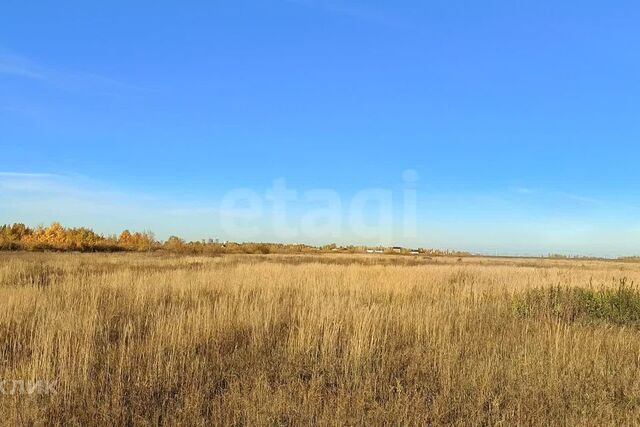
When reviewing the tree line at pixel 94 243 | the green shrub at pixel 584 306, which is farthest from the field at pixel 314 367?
the tree line at pixel 94 243

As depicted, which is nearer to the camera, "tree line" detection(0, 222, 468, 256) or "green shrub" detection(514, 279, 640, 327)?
"green shrub" detection(514, 279, 640, 327)

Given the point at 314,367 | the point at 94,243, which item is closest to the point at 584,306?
the point at 314,367

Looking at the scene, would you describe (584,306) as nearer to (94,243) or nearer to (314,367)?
(314,367)

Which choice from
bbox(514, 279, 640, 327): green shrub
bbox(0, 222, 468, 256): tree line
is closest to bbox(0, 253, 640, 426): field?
bbox(514, 279, 640, 327): green shrub

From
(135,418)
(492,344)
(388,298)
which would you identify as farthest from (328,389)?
(388,298)

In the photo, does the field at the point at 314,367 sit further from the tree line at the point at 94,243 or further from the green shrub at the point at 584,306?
the tree line at the point at 94,243

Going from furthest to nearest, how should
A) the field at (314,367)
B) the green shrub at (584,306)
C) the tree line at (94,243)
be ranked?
the tree line at (94,243), the green shrub at (584,306), the field at (314,367)

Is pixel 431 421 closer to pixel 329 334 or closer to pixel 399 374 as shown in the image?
pixel 399 374

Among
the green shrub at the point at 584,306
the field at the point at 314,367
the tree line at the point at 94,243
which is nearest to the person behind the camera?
the field at the point at 314,367

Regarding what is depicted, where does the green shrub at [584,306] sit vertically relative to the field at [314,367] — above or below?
above

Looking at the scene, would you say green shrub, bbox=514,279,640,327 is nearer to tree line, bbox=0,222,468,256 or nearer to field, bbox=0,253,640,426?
field, bbox=0,253,640,426

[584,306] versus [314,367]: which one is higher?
[584,306]

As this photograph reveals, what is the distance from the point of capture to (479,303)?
32.6 feet

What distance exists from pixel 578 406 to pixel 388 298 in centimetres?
671
